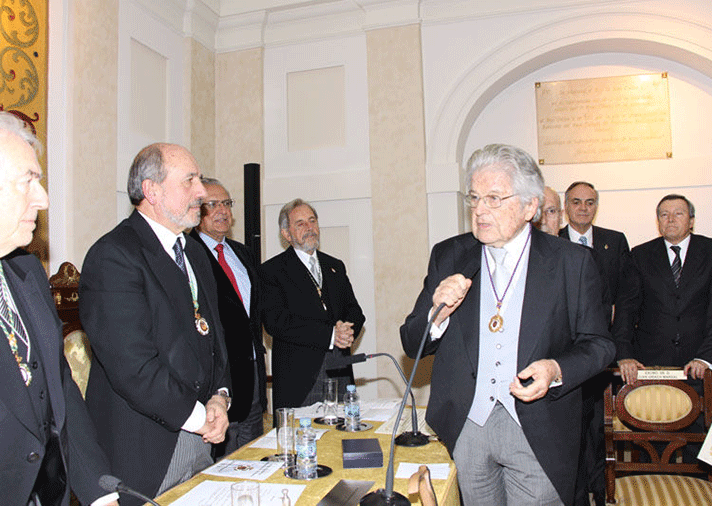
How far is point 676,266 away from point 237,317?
2.77 m

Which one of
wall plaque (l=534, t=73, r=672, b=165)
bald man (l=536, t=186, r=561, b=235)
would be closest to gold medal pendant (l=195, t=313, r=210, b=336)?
bald man (l=536, t=186, r=561, b=235)

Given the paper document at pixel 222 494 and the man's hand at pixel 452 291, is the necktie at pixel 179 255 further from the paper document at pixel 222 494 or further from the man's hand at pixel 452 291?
the man's hand at pixel 452 291

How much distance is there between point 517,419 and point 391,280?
3.16 meters

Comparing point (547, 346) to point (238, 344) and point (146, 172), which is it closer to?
point (146, 172)

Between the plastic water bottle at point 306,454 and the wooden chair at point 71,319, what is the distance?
Answer: 1431 millimetres

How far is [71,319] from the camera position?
3205 millimetres

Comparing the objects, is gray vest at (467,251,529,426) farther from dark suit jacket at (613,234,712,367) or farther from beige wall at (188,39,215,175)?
beige wall at (188,39,215,175)

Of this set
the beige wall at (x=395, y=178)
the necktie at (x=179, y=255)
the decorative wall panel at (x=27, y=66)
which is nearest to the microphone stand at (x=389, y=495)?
the necktie at (x=179, y=255)

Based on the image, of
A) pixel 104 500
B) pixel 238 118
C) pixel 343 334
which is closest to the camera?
pixel 104 500

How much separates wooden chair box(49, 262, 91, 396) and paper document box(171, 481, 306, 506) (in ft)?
4.36

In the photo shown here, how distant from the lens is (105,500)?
1562mm

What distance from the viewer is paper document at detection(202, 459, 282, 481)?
1850mm

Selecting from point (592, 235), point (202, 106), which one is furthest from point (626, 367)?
point (202, 106)

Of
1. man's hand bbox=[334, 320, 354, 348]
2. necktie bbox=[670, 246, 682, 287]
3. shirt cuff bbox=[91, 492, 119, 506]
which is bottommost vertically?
shirt cuff bbox=[91, 492, 119, 506]
